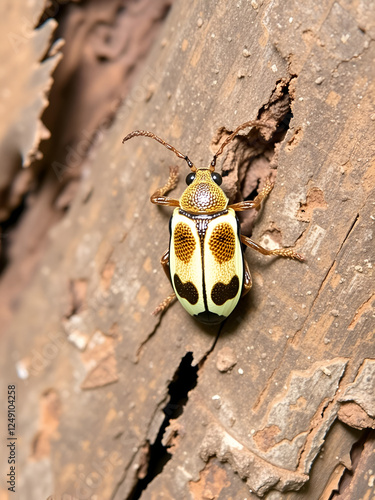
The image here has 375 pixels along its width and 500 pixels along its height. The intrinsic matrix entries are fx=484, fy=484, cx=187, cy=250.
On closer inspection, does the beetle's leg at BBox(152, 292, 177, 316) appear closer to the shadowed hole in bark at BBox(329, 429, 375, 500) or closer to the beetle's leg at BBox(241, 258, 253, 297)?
the beetle's leg at BBox(241, 258, 253, 297)

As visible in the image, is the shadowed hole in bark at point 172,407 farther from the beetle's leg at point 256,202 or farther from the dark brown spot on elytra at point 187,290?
the beetle's leg at point 256,202

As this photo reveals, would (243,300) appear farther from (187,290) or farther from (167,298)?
(167,298)

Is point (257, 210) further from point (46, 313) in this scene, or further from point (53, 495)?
point (53, 495)

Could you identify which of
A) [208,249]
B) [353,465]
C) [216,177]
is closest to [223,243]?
[208,249]

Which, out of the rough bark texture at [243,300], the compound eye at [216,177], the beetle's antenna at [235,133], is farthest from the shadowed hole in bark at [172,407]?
the beetle's antenna at [235,133]

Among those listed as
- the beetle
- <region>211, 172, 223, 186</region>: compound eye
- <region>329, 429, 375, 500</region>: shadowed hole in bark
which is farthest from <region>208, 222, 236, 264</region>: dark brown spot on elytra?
<region>329, 429, 375, 500</region>: shadowed hole in bark

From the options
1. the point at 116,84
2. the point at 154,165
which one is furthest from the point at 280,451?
the point at 116,84

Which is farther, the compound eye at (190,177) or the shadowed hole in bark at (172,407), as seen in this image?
the shadowed hole in bark at (172,407)
